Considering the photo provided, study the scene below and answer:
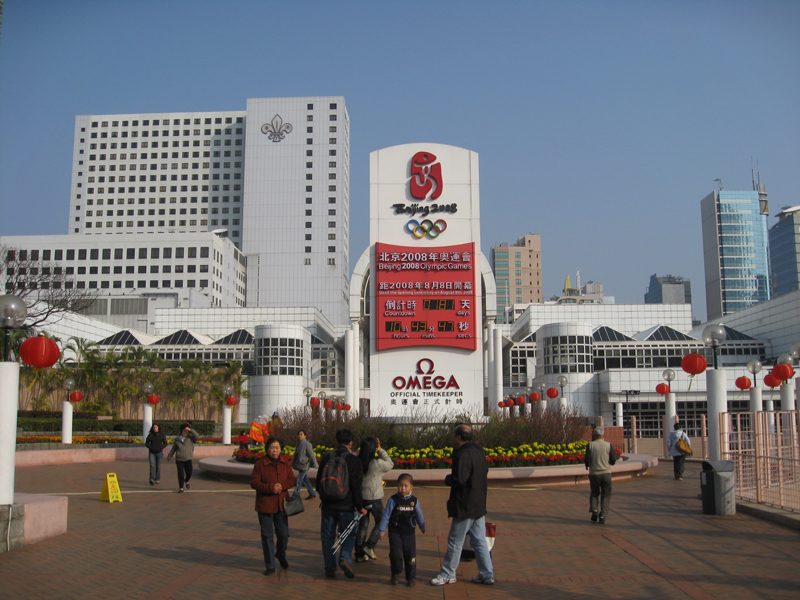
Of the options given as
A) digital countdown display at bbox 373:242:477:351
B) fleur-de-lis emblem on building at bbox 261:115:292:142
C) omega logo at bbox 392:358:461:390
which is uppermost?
fleur-de-lis emblem on building at bbox 261:115:292:142

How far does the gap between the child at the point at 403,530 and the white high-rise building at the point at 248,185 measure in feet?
358

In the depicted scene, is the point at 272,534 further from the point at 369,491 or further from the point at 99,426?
the point at 99,426

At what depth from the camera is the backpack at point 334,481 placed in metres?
9.27

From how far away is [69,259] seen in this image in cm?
10825

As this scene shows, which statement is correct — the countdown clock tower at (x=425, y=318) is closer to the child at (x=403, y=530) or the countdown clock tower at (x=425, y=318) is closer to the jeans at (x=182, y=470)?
the jeans at (x=182, y=470)

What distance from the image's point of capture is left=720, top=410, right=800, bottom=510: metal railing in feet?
44.6

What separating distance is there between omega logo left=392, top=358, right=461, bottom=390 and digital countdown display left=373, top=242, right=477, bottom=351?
1.25 m

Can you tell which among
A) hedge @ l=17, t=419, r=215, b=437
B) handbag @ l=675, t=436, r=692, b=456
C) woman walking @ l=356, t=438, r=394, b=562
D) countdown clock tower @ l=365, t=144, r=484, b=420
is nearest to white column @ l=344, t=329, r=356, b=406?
countdown clock tower @ l=365, t=144, r=484, b=420

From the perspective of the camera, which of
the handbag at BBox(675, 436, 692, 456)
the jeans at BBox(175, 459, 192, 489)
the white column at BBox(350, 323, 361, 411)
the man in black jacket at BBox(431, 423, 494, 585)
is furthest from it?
the white column at BBox(350, 323, 361, 411)

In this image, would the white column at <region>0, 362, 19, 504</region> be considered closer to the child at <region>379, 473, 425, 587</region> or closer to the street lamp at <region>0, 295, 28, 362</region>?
the street lamp at <region>0, 295, 28, 362</region>

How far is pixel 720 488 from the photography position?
44.4 ft

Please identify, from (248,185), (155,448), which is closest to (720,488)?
(155,448)

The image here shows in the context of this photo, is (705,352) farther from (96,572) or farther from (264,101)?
(264,101)

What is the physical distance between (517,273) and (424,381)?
16492cm
